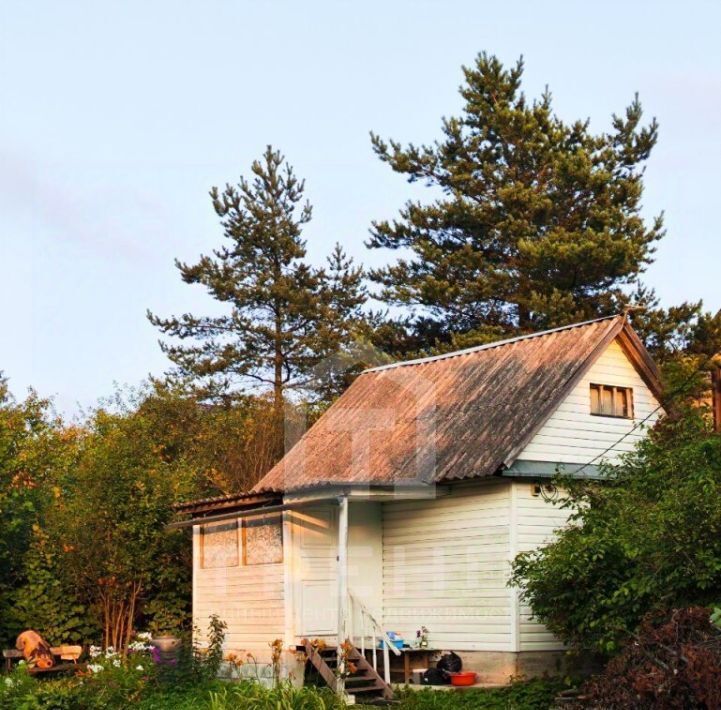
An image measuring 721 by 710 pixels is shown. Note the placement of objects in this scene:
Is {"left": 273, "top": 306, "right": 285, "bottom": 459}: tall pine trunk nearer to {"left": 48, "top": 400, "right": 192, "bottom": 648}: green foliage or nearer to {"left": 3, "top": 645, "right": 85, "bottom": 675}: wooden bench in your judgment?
{"left": 48, "top": 400, "right": 192, "bottom": 648}: green foliage

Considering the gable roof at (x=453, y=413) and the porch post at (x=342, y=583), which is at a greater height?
the gable roof at (x=453, y=413)

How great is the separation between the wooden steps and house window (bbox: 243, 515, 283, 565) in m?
1.88

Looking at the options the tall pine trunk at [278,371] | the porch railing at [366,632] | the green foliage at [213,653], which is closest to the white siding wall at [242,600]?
the green foliage at [213,653]

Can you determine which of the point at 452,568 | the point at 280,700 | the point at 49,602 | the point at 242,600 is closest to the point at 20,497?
the point at 49,602

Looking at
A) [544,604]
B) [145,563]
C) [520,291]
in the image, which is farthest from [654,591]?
[520,291]

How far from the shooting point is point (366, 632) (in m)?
19.0

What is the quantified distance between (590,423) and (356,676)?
5.64 m

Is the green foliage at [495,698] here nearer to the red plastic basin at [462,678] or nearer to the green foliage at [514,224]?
the red plastic basin at [462,678]

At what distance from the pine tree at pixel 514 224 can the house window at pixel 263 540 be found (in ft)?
A: 39.8

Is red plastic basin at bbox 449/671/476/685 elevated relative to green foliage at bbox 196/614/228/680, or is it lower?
lower

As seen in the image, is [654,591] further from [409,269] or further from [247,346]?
[247,346]

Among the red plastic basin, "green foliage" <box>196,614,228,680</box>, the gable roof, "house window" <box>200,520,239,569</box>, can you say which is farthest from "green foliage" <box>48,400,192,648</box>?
the red plastic basin

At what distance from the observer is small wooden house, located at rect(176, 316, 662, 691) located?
17.7 meters

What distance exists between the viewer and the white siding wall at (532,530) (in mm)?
17297
